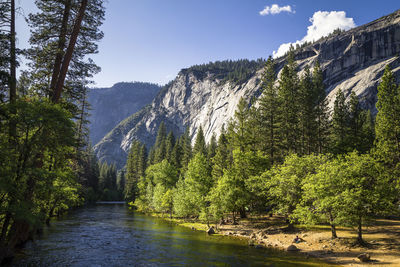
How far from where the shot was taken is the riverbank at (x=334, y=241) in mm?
19281

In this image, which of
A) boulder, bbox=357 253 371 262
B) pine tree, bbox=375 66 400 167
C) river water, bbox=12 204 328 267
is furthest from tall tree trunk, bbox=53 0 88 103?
pine tree, bbox=375 66 400 167

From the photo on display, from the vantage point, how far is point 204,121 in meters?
197

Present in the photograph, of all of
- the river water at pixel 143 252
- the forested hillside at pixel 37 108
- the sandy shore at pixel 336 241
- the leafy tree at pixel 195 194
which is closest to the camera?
the forested hillside at pixel 37 108

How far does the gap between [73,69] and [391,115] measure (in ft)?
123

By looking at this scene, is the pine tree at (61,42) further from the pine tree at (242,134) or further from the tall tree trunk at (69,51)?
the pine tree at (242,134)

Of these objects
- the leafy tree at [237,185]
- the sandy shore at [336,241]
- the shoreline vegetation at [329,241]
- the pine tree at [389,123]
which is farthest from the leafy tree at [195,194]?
the pine tree at [389,123]

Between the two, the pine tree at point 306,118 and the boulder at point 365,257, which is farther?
the pine tree at point 306,118

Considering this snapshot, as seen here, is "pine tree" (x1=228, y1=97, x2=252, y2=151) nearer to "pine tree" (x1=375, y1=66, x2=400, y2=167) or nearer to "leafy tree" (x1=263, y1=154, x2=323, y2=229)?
"leafy tree" (x1=263, y1=154, x2=323, y2=229)

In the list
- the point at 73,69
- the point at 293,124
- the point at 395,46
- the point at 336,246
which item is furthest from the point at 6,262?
the point at 395,46

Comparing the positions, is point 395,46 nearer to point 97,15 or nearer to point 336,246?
point 336,246

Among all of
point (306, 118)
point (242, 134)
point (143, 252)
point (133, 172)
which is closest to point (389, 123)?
point (306, 118)

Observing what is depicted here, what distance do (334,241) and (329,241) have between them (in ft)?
1.73

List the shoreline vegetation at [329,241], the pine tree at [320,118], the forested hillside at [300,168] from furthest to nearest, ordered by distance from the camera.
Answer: the pine tree at [320,118], the forested hillside at [300,168], the shoreline vegetation at [329,241]

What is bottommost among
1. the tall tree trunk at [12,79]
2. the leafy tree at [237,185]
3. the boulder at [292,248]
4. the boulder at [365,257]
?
the boulder at [292,248]
